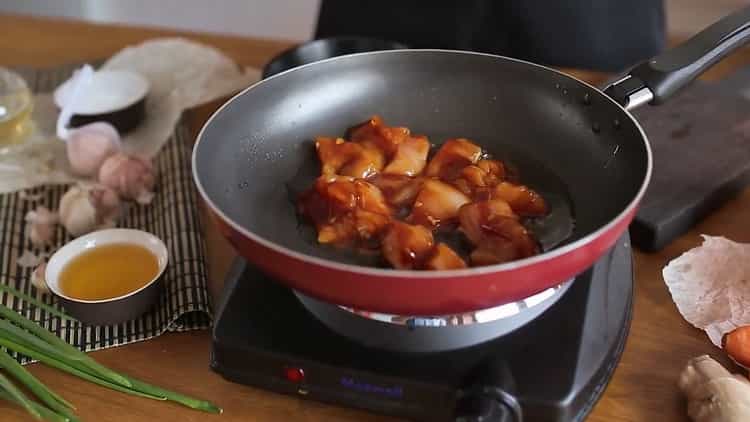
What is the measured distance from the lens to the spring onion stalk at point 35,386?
31.7 inches

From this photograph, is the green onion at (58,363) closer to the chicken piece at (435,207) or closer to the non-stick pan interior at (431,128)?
the non-stick pan interior at (431,128)

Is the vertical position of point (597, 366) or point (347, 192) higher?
point (347, 192)

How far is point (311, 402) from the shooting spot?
2.75 ft

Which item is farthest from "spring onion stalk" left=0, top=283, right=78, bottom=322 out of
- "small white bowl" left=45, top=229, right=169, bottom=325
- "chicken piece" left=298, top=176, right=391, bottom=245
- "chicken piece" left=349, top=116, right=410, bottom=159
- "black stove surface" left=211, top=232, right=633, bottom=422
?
"chicken piece" left=349, top=116, right=410, bottom=159

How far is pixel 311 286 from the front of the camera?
0.69 m

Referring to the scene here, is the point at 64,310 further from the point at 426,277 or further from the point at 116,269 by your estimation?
the point at 426,277

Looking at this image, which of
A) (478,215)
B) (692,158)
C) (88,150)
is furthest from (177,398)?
(692,158)

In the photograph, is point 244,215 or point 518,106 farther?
point 518,106

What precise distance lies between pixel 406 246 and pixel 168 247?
0.39 metres

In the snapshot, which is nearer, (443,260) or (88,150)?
(443,260)

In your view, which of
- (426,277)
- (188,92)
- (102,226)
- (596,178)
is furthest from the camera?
(188,92)

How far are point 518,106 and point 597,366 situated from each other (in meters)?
0.35

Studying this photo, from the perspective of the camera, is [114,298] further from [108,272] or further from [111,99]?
[111,99]

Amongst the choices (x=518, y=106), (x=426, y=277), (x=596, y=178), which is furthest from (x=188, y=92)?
(x=426, y=277)
